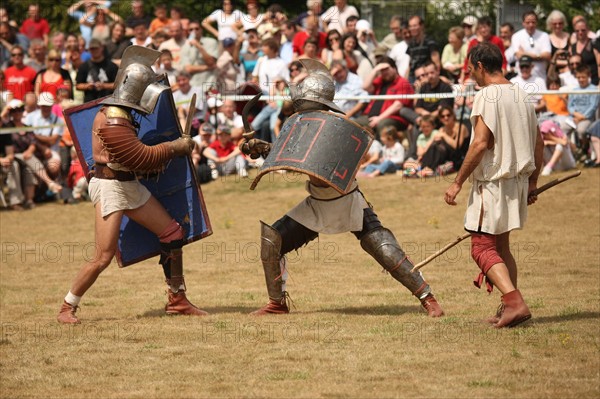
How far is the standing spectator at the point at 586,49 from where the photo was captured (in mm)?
→ 14555

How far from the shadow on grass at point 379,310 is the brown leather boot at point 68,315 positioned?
70.8 inches

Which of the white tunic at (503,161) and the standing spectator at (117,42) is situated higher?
the white tunic at (503,161)

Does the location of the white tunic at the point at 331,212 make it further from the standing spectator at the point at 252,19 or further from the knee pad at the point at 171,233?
the standing spectator at the point at 252,19

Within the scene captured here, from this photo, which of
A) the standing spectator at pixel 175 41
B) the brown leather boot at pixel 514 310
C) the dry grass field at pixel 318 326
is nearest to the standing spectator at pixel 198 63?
the standing spectator at pixel 175 41

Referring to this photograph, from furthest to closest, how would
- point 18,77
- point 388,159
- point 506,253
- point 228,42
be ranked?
1. point 18,77
2. point 228,42
3. point 388,159
4. point 506,253

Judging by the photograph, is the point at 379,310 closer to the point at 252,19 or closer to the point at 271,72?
the point at 271,72

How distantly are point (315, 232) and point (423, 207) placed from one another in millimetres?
5500

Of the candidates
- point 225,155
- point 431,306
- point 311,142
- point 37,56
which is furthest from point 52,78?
point 431,306

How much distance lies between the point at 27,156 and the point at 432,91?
5.54m

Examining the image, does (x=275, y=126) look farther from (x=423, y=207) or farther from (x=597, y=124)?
(x=597, y=124)

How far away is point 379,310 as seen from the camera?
8234 mm

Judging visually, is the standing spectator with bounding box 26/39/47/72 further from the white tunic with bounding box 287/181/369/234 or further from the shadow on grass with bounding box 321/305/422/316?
the white tunic with bounding box 287/181/369/234

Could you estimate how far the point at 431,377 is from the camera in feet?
20.0

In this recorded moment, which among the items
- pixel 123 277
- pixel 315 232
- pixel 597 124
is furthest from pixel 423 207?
pixel 315 232
